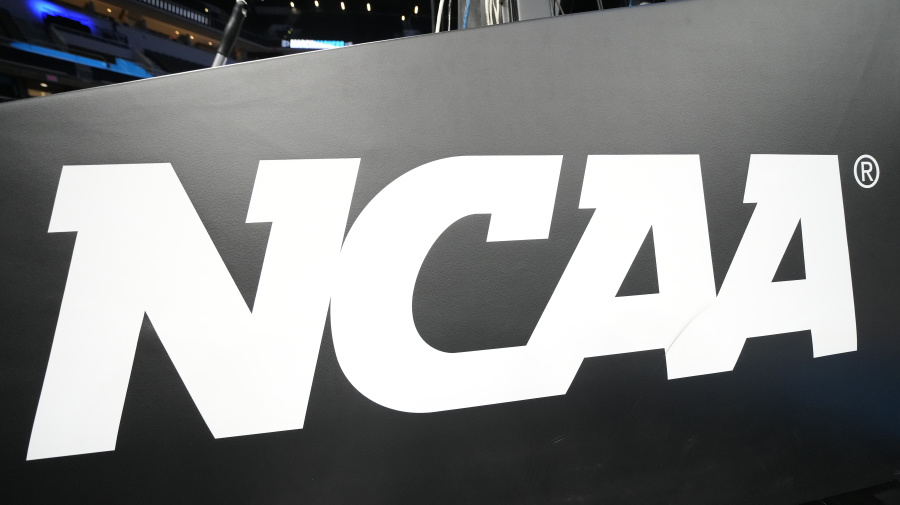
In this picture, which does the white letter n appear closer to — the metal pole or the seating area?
the metal pole

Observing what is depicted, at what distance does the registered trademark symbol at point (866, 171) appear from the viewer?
1.17 m

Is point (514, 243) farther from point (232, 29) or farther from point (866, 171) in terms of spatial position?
point (232, 29)

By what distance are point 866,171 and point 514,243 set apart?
0.79 meters

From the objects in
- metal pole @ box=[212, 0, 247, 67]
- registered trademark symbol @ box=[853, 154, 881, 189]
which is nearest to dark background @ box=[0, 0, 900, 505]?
registered trademark symbol @ box=[853, 154, 881, 189]

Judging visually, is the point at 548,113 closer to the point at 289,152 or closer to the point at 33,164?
the point at 289,152

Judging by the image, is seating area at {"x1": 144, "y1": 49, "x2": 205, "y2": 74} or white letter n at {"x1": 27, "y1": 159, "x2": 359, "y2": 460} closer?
white letter n at {"x1": 27, "y1": 159, "x2": 359, "y2": 460}

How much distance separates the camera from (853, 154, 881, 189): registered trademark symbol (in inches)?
46.3

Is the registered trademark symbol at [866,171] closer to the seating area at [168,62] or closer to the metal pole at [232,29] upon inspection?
the metal pole at [232,29]

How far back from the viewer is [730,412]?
111 cm

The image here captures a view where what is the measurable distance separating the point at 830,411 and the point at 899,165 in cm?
54

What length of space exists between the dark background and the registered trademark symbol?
16mm

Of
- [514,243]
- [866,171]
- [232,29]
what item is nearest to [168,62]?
[232,29]

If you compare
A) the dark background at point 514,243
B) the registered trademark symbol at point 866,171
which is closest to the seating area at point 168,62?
the dark background at point 514,243

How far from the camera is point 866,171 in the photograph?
1179 millimetres
